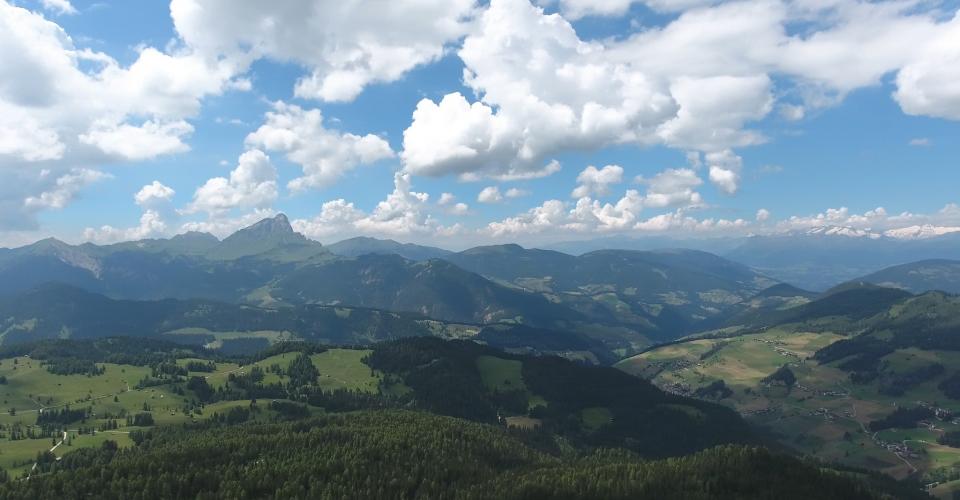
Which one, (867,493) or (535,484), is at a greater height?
(535,484)

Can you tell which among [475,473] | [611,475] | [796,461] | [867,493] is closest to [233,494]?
[475,473]

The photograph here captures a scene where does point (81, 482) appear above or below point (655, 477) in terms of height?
above

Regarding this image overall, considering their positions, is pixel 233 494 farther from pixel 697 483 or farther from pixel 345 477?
pixel 697 483

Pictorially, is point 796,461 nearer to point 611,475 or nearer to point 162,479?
point 611,475

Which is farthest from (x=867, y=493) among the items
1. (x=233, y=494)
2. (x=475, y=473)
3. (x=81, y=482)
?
(x=81, y=482)

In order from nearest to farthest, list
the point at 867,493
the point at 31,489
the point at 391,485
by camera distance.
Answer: the point at 31,489 < the point at 391,485 < the point at 867,493

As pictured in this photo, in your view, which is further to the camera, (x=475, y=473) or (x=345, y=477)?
(x=475, y=473)

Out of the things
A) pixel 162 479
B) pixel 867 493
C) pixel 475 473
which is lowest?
pixel 867 493

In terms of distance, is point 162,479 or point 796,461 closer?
point 162,479

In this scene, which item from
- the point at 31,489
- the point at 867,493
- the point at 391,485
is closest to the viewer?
the point at 31,489
